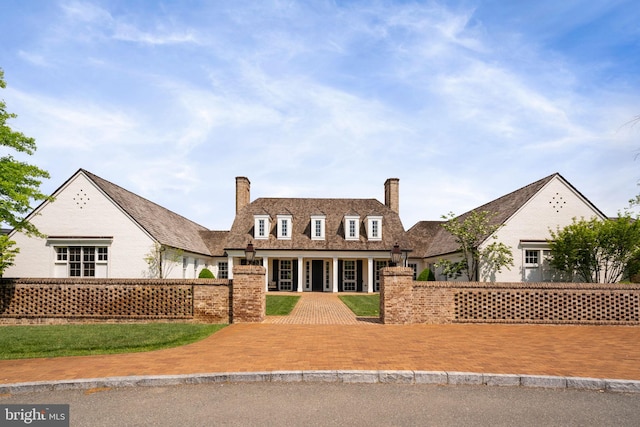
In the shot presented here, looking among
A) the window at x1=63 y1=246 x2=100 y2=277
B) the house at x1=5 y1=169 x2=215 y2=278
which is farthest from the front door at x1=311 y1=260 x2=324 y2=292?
the window at x1=63 y1=246 x2=100 y2=277

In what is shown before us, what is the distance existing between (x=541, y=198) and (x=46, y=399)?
23.3 metres

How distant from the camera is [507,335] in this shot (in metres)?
11.9

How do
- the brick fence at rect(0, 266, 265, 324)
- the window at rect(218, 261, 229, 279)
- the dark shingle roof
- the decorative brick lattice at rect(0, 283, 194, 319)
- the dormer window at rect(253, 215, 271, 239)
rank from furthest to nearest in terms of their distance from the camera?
the window at rect(218, 261, 229, 279)
the dormer window at rect(253, 215, 271, 239)
the dark shingle roof
the decorative brick lattice at rect(0, 283, 194, 319)
the brick fence at rect(0, 266, 265, 324)

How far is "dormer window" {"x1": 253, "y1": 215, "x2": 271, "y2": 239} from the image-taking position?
3167 centimetres

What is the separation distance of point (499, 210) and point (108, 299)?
70.6 ft

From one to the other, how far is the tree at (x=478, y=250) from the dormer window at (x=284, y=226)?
12024 millimetres

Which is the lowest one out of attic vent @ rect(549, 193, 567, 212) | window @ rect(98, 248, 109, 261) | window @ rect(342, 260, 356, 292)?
window @ rect(342, 260, 356, 292)

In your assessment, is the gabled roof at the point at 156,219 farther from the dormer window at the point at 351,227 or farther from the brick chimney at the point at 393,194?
the brick chimney at the point at 393,194

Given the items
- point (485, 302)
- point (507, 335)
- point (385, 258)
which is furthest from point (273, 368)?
point (385, 258)

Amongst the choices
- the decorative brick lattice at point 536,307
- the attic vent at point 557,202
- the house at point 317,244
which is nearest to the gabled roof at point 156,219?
the house at point 317,244

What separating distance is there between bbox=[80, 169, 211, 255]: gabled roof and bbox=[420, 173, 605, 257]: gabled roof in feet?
56.7

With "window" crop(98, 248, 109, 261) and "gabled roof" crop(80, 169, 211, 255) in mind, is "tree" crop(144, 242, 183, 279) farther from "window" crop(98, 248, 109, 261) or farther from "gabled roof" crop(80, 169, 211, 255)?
"window" crop(98, 248, 109, 261)

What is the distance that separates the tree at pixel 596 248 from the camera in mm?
19297

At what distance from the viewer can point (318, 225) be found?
106 feet
